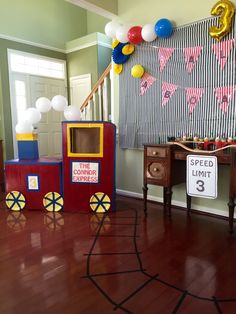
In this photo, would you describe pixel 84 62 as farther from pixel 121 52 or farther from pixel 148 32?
pixel 148 32

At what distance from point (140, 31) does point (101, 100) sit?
48.9 inches

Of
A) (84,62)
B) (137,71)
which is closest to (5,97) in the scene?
(84,62)

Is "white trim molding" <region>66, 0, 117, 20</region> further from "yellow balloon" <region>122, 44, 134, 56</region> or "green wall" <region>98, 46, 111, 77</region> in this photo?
"green wall" <region>98, 46, 111, 77</region>

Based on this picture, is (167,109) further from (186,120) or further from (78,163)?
(78,163)

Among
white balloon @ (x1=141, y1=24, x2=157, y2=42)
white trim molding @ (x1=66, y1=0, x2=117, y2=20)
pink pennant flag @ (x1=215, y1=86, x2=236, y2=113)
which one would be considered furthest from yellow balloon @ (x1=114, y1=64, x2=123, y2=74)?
pink pennant flag @ (x1=215, y1=86, x2=236, y2=113)

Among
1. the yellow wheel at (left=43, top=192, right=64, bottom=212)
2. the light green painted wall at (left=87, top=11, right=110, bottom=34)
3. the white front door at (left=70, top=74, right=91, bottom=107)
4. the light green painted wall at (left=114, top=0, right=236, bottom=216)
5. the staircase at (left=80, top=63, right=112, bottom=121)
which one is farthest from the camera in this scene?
the light green painted wall at (left=87, top=11, right=110, bottom=34)

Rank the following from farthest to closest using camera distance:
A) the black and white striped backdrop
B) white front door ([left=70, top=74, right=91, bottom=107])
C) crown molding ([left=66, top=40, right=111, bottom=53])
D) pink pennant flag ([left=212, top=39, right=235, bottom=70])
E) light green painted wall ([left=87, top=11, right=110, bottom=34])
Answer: light green painted wall ([left=87, top=11, right=110, bottom=34]) < white front door ([left=70, top=74, right=91, bottom=107]) < crown molding ([left=66, top=40, right=111, bottom=53]) < the black and white striped backdrop < pink pennant flag ([left=212, top=39, right=235, bottom=70])

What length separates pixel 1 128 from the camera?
16.9 ft

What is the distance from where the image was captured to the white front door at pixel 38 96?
5.34m

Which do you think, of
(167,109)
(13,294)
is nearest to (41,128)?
(167,109)

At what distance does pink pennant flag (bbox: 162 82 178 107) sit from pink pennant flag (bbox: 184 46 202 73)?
0.87 ft

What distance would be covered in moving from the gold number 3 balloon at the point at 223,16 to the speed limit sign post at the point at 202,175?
130 cm

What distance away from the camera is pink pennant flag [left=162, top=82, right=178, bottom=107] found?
3123 mm

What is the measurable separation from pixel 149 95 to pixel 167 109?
0.33 m
